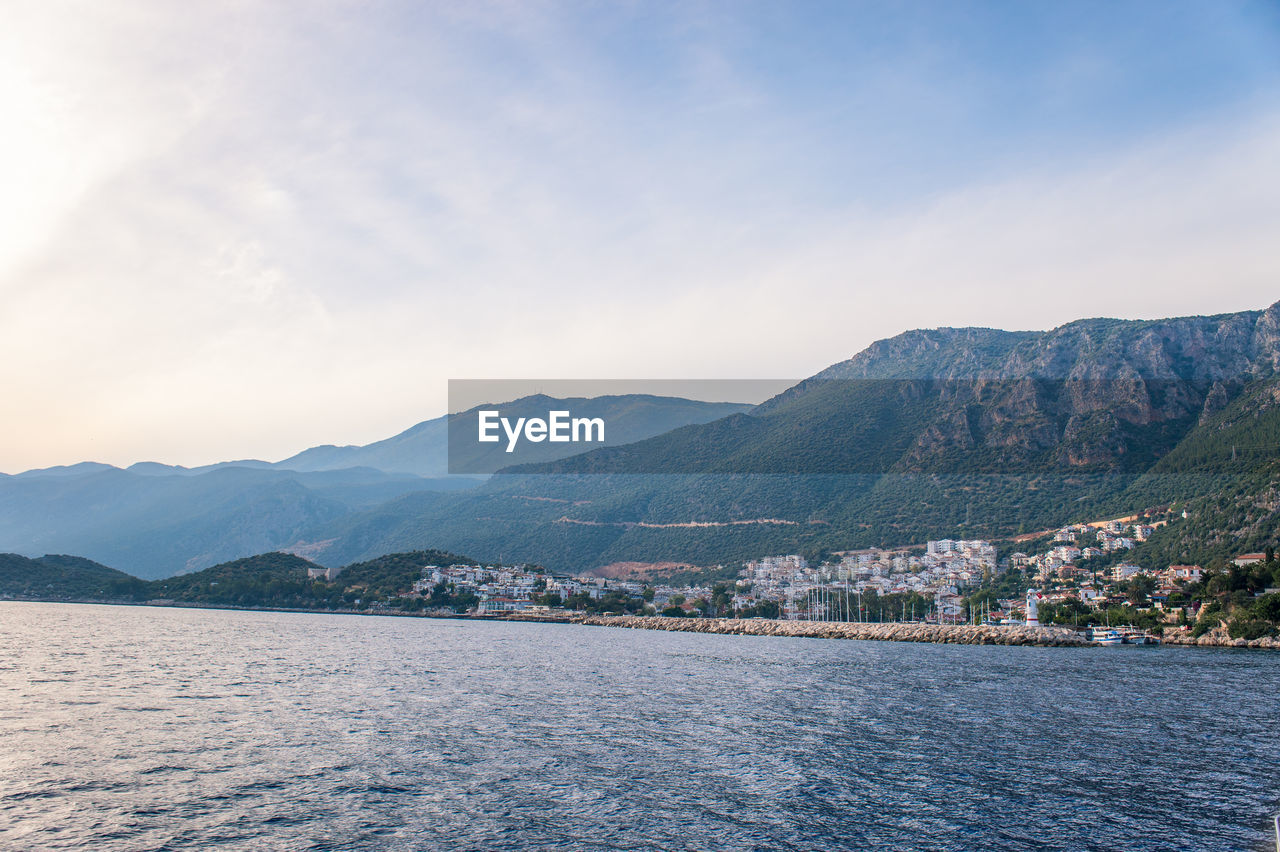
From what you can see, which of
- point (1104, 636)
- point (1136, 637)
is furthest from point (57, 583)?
point (1136, 637)

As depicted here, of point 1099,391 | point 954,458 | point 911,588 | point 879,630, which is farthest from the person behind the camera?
point 954,458

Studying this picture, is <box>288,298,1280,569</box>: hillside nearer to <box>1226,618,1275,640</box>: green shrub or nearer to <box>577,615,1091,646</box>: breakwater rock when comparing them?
<box>1226,618,1275,640</box>: green shrub

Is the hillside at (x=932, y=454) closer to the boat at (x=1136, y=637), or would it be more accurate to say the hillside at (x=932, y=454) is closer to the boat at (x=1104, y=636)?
the boat at (x=1136, y=637)

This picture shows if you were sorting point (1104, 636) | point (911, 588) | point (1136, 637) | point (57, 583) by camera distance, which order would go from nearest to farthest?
point (1136, 637) → point (1104, 636) → point (911, 588) → point (57, 583)

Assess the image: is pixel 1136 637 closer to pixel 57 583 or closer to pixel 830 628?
pixel 830 628

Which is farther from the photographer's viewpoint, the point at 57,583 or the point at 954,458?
the point at 954,458

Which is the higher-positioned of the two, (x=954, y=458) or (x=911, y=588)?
(x=954, y=458)

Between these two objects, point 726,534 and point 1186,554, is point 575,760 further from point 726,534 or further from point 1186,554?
point 726,534
